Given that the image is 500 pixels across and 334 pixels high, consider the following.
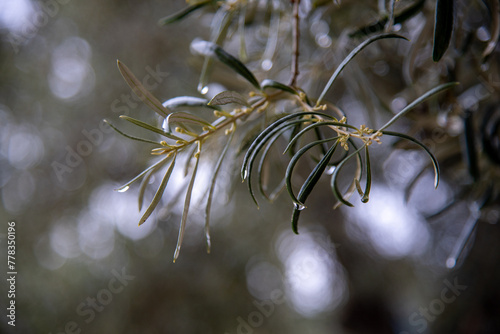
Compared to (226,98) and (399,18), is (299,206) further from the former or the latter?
(399,18)

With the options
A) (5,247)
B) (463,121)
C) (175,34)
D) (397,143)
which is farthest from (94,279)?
(463,121)

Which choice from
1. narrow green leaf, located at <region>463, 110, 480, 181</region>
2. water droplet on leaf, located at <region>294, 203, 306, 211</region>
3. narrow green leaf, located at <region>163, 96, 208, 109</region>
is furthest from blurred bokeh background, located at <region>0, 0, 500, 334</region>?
water droplet on leaf, located at <region>294, 203, 306, 211</region>

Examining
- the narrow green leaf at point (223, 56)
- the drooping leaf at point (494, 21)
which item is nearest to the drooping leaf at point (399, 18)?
the drooping leaf at point (494, 21)

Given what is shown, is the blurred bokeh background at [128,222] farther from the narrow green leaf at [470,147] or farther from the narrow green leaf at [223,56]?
the narrow green leaf at [223,56]

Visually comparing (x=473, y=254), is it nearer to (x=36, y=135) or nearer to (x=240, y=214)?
(x=240, y=214)

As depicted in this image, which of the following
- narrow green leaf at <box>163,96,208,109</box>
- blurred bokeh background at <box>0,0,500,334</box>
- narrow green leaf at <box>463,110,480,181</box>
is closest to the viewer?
narrow green leaf at <box>163,96,208,109</box>

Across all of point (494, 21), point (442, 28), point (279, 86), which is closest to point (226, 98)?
point (279, 86)

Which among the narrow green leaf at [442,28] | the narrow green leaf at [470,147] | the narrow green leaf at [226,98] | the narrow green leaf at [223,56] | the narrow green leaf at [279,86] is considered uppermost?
the narrow green leaf at [470,147]

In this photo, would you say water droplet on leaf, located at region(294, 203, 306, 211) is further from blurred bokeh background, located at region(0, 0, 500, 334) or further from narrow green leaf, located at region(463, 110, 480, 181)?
blurred bokeh background, located at region(0, 0, 500, 334)
